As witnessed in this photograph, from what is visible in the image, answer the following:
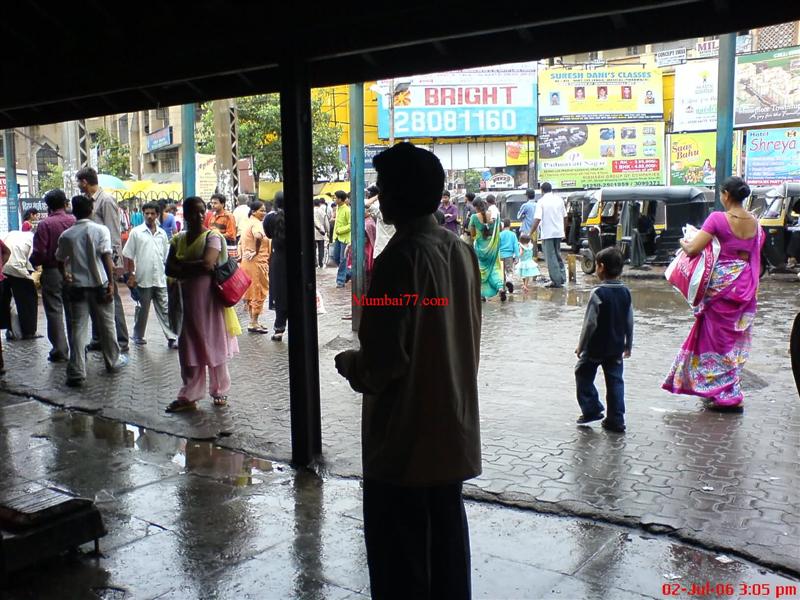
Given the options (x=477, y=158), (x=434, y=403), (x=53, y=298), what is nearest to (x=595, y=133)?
(x=477, y=158)

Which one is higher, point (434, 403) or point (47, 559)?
point (434, 403)

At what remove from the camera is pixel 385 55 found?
524 cm

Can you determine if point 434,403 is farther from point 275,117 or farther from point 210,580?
point 275,117

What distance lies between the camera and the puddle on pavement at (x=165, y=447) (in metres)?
5.24

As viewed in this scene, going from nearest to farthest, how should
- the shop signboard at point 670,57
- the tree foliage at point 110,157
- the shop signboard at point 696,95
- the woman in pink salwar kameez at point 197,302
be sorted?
the woman in pink salwar kameez at point 197,302 < the shop signboard at point 696,95 < the shop signboard at point 670,57 < the tree foliage at point 110,157

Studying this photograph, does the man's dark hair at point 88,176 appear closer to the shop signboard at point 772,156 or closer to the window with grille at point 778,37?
the shop signboard at point 772,156

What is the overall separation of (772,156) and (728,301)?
25.9 metres

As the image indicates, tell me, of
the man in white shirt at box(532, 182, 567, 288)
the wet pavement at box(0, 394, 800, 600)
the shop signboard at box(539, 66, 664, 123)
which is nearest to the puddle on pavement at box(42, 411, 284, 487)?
the wet pavement at box(0, 394, 800, 600)

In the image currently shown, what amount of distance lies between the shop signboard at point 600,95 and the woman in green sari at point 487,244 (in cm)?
2311

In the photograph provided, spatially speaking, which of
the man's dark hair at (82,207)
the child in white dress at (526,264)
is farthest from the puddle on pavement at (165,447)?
the child in white dress at (526,264)

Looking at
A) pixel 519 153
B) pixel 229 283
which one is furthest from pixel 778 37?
pixel 229 283

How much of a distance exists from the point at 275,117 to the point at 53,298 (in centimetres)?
2227

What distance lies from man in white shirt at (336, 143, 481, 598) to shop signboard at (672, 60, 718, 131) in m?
32.9

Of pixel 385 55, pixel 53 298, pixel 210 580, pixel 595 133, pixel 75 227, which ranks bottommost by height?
pixel 210 580
